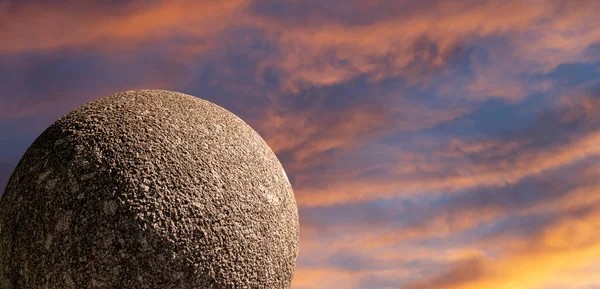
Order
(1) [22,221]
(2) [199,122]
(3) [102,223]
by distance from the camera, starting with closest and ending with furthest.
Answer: (3) [102,223], (1) [22,221], (2) [199,122]

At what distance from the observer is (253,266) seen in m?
5.65

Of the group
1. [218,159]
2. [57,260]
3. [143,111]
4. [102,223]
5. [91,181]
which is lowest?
[57,260]

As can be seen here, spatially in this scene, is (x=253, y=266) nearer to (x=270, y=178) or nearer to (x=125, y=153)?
(x=270, y=178)

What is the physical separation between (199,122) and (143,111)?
582 millimetres

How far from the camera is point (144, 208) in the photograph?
5.21 meters

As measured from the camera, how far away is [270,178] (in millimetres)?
6199

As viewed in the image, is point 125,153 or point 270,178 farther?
point 270,178

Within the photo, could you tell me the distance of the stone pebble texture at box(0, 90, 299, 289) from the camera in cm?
516

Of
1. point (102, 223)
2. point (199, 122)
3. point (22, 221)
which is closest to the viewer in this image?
point (102, 223)

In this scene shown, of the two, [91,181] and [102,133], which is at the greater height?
[102,133]

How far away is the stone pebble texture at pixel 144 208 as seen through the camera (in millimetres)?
5164

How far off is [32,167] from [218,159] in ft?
6.41

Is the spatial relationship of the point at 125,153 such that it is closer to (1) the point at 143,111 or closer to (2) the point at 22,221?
(1) the point at 143,111

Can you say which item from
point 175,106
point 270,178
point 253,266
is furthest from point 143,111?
point 253,266
